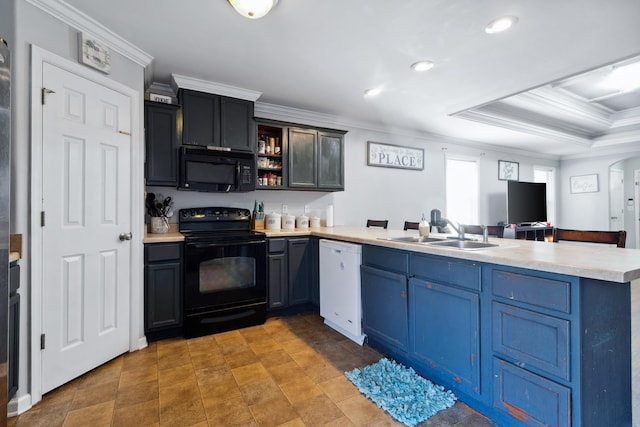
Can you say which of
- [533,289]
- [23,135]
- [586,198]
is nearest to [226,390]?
[533,289]

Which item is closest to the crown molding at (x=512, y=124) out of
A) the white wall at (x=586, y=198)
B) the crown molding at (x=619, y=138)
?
the crown molding at (x=619, y=138)

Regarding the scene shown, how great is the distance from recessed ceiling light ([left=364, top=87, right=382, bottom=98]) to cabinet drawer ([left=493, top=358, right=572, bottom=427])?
266cm

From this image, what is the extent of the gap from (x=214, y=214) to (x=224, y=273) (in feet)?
2.55

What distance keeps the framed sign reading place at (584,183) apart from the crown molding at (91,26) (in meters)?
8.03

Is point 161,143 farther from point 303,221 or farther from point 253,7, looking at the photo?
point 303,221

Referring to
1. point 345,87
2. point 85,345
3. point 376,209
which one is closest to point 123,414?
point 85,345

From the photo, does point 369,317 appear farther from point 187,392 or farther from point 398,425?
point 187,392

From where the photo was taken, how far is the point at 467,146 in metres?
5.54

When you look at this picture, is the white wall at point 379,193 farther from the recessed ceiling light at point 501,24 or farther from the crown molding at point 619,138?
the recessed ceiling light at point 501,24

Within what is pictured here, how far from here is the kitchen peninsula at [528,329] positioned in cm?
126

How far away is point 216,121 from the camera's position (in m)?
3.04

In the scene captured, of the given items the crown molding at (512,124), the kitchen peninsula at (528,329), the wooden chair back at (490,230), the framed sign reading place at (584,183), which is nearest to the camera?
the kitchen peninsula at (528,329)

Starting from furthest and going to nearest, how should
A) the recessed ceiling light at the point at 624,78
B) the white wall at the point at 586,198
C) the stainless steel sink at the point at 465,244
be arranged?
the white wall at the point at 586,198 < the recessed ceiling light at the point at 624,78 < the stainless steel sink at the point at 465,244

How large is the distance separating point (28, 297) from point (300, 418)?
1694 millimetres
